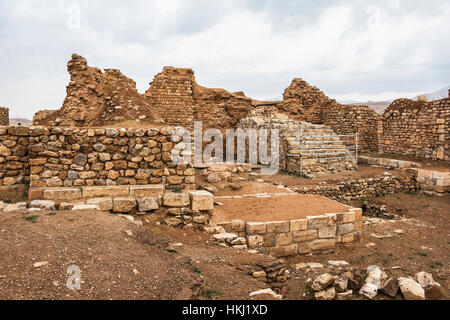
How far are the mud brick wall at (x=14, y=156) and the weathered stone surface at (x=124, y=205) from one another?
2.26 m

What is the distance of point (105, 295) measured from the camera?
135 inches

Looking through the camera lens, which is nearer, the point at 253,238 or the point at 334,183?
the point at 253,238

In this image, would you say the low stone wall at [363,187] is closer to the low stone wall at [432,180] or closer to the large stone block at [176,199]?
the low stone wall at [432,180]

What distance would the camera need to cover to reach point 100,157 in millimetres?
6531

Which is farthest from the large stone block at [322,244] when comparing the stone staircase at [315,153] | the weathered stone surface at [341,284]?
the stone staircase at [315,153]

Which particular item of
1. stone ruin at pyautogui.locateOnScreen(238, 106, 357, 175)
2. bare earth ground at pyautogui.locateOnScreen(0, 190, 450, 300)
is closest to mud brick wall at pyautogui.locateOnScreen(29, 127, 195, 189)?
bare earth ground at pyautogui.locateOnScreen(0, 190, 450, 300)

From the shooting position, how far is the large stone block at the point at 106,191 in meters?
6.31

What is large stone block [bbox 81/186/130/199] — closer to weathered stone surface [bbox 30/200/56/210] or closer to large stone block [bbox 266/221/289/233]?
weathered stone surface [bbox 30/200/56/210]

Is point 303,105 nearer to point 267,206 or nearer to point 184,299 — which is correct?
point 267,206

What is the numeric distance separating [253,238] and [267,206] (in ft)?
6.38

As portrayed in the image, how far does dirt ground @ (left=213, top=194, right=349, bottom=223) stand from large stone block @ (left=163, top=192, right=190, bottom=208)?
90cm

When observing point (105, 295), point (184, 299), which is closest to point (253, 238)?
point (184, 299)

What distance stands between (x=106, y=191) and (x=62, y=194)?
83 centimetres

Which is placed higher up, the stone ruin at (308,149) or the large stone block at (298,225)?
the stone ruin at (308,149)
